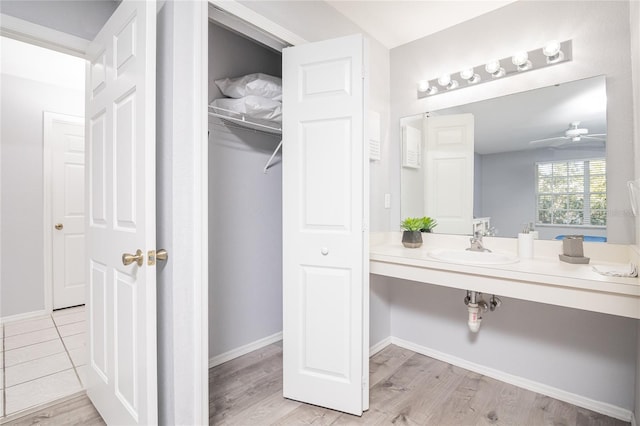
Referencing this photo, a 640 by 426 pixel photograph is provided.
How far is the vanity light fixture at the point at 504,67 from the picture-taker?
6.18ft

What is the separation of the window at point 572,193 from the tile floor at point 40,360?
121 inches

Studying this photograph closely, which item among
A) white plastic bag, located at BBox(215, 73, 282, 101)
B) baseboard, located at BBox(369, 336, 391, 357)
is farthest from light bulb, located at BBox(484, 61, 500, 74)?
baseboard, located at BBox(369, 336, 391, 357)

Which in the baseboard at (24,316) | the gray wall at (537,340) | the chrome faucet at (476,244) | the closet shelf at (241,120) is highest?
the closet shelf at (241,120)

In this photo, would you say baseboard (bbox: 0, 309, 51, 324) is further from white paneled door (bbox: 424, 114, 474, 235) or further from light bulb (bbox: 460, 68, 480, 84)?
light bulb (bbox: 460, 68, 480, 84)

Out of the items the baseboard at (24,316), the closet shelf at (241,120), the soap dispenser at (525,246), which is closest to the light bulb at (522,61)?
the soap dispenser at (525,246)

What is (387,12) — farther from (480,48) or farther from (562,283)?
(562,283)

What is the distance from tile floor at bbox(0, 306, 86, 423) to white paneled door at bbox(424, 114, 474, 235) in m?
2.66

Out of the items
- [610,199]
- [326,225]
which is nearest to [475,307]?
[610,199]

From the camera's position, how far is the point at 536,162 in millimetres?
2033

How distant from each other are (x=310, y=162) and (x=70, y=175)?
10.6ft

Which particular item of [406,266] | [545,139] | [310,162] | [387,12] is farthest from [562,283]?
A: [387,12]

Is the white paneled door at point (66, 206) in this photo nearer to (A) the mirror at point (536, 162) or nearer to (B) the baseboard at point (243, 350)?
(B) the baseboard at point (243, 350)

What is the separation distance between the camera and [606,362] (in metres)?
1.77

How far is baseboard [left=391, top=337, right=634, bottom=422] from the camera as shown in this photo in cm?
174
